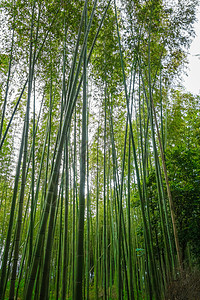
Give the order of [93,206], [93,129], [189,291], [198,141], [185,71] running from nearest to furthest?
[189,291], [185,71], [198,141], [93,129], [93,206]

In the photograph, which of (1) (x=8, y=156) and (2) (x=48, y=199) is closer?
(2) (x=48, y=199)

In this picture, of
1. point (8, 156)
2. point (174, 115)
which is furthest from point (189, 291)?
point (8, 156)

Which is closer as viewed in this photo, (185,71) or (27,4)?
(27,4)

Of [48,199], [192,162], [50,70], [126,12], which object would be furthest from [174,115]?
[48,199]

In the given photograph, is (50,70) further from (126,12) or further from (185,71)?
(185,71)

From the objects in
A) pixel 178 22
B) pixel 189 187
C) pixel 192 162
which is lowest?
pixel 189 187

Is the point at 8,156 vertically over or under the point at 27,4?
under

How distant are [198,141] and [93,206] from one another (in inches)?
211

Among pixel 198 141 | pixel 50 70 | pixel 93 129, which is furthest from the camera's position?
pixel 93 129

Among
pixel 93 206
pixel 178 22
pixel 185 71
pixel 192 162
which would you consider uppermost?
pixel 178 22

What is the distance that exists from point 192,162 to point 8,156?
475 centimetres

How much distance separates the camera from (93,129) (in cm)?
611

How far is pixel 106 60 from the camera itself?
4.03 meters

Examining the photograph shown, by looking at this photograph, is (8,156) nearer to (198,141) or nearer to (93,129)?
(93,129)
